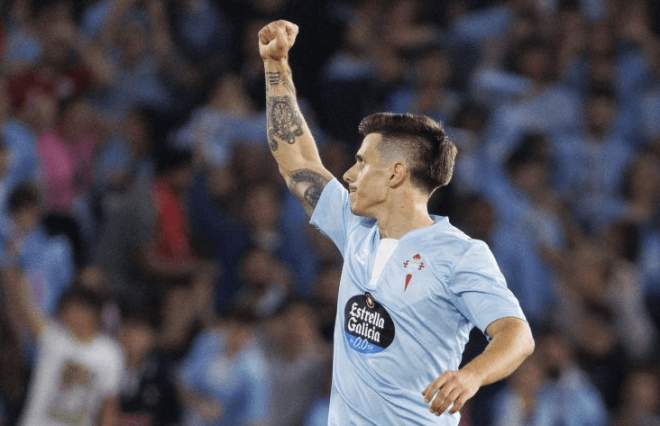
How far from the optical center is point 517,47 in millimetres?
10078

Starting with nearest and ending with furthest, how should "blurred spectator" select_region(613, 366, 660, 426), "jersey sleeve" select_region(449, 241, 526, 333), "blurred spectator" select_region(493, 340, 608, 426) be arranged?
"jersey sleeve" select_region(449, 241, 526, 333), "blurred spectator" select_region(493, 340, 608, 426), "blurred spectator" select_region(613, 366, 660, 426)

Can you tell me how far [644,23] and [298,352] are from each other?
490 cm

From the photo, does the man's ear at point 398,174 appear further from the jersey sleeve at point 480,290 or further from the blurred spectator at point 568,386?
the blurred spectator at point 568,386

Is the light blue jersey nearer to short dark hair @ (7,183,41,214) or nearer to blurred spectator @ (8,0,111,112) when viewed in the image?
short dark hair @ (7,183,41,214)

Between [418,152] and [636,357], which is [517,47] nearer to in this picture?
[636,357]

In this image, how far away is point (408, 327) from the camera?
3.99 metres

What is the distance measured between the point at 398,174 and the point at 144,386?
3.87 metres

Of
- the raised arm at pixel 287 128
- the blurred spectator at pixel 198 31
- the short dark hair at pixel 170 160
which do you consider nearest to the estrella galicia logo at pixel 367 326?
the raised arm at pixel 287 128

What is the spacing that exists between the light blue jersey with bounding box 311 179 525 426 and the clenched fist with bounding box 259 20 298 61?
1.04 metres

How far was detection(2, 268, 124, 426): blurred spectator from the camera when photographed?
7242mm

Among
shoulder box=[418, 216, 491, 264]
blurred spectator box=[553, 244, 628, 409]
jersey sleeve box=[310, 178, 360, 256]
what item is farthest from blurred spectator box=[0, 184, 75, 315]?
shoulder box=[418, 216, 491, 264]

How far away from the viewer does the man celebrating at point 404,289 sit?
3.87 meters

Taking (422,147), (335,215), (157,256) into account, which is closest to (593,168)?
(157,256)

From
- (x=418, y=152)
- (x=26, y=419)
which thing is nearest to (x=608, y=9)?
(x=26, y=419)
